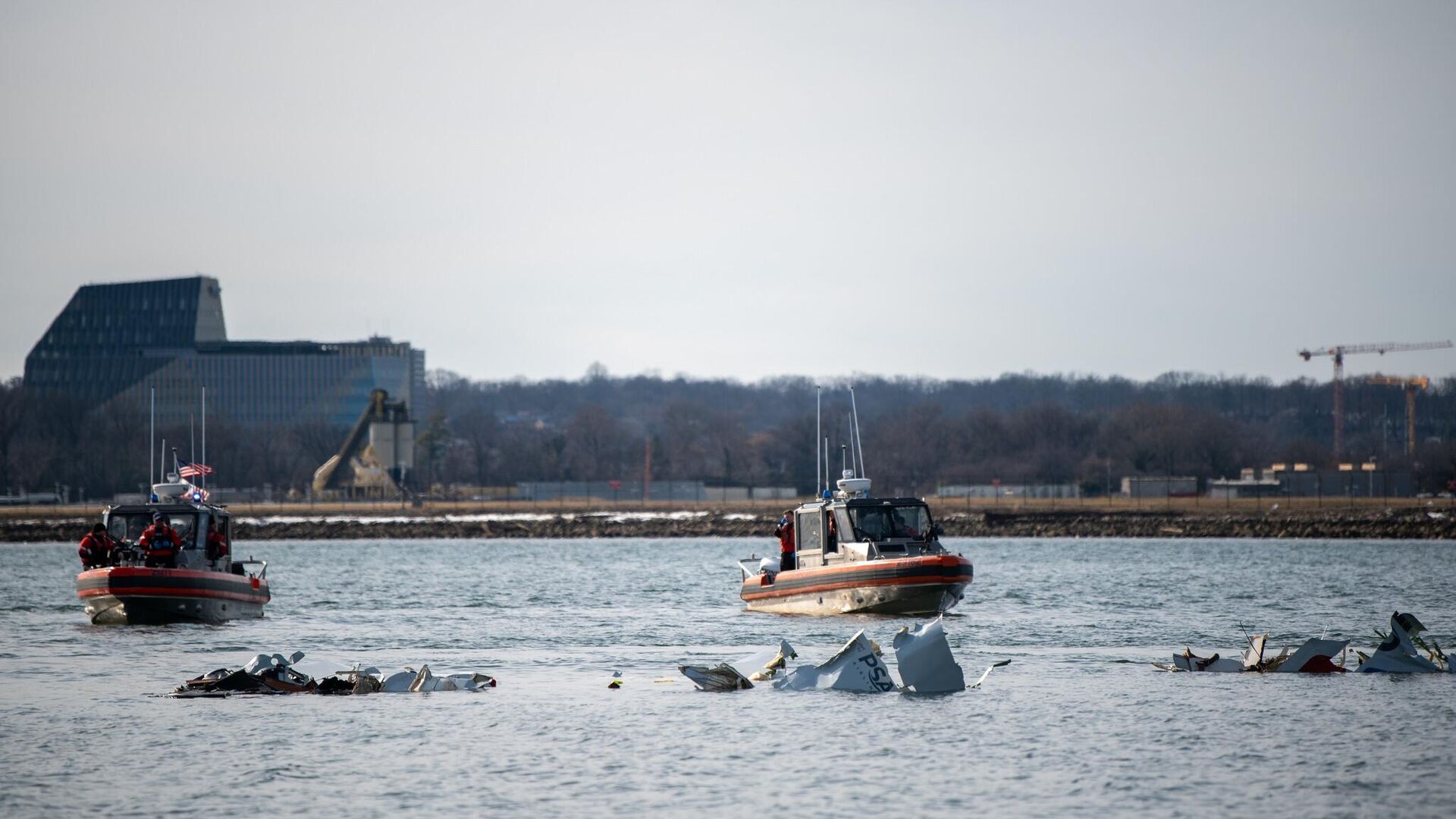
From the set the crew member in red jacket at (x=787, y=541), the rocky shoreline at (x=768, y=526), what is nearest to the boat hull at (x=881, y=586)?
the crew member in red jacket at (x=787, y=541)

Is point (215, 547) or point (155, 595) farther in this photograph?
point (215, 547)

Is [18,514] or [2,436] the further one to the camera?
[2,436]

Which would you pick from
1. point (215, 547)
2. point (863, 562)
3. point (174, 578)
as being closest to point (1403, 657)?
point (863, 562)

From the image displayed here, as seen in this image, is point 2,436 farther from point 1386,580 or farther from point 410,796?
point 410,796

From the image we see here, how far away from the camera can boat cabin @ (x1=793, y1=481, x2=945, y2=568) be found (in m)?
38.3

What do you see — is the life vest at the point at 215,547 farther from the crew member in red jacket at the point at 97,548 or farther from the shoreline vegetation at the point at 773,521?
the shoreline vegetation at the point at 773,521

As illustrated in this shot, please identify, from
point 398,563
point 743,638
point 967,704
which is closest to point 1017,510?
point 398,563

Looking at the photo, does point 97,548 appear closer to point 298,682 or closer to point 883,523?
point 298,682

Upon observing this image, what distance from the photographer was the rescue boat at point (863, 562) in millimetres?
36562

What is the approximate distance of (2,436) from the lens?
155125mm

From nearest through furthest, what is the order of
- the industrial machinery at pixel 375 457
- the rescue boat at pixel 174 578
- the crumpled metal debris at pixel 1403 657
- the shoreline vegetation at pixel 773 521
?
the crumpled metal debris at pixel 1403 657 < the rescue boat at pixel 174 578 < the shoreline vegetation at pixel 773 521 < the industrial machinery at pixel 375 457

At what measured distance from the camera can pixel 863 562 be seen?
37.7m

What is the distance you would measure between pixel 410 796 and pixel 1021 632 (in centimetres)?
1994

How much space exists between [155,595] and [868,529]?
51.9ft
